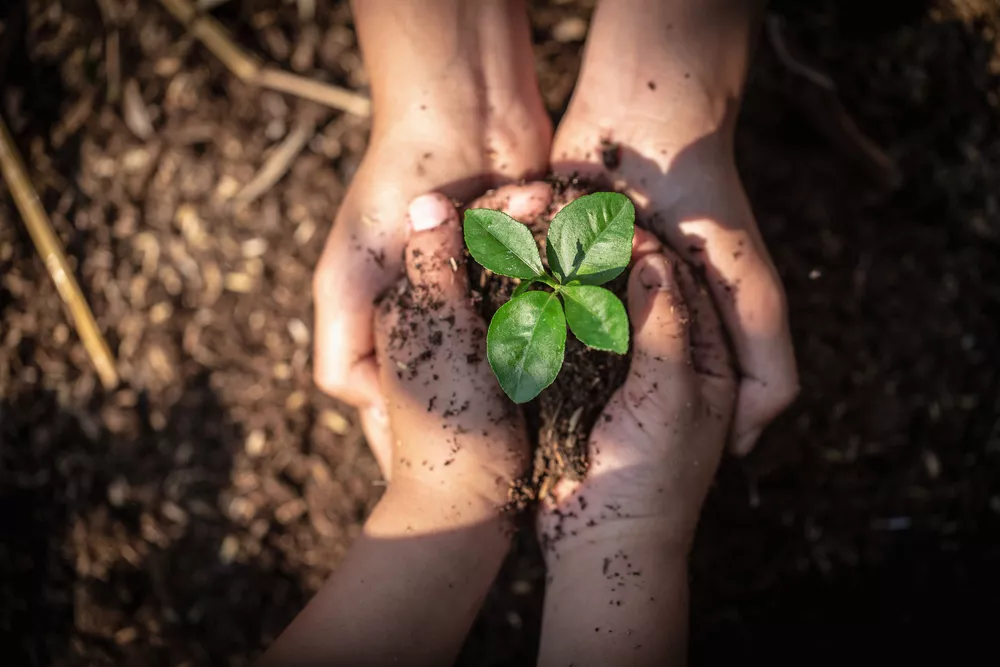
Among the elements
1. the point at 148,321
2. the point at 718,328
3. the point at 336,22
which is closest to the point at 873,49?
the point at 718,328

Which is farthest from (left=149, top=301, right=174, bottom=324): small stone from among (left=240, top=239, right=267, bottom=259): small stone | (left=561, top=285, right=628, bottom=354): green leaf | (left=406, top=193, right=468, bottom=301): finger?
(left=561, top=285, right=628, bottom=354): green leaf

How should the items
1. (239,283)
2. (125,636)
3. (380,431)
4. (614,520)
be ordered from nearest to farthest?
(614,520), (380,431), (125,636), (239,283)

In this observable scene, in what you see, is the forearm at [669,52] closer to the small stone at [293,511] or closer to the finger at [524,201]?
the finger at [524,201]

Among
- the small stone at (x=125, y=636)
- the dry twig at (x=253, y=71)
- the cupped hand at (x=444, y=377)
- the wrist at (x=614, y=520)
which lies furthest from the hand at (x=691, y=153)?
the small stone at (x=125, y=636)

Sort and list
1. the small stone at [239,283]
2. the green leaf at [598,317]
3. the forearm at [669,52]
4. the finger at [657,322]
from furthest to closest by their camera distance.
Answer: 1. the small stone at [239,283]
2. the forearm at [669,52]
3. the finger at [657,322]
4. the green leaf at [598,317]

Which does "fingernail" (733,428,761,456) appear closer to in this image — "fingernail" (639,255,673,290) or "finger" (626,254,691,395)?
"finger" (626,254,691,395)

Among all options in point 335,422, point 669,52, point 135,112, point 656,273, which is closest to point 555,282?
point 656,273

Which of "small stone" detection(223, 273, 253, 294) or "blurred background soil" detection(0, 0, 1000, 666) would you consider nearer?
"blurred background soil" detection(0, 0, 1000, 666)

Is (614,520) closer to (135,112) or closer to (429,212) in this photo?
(429,212)
